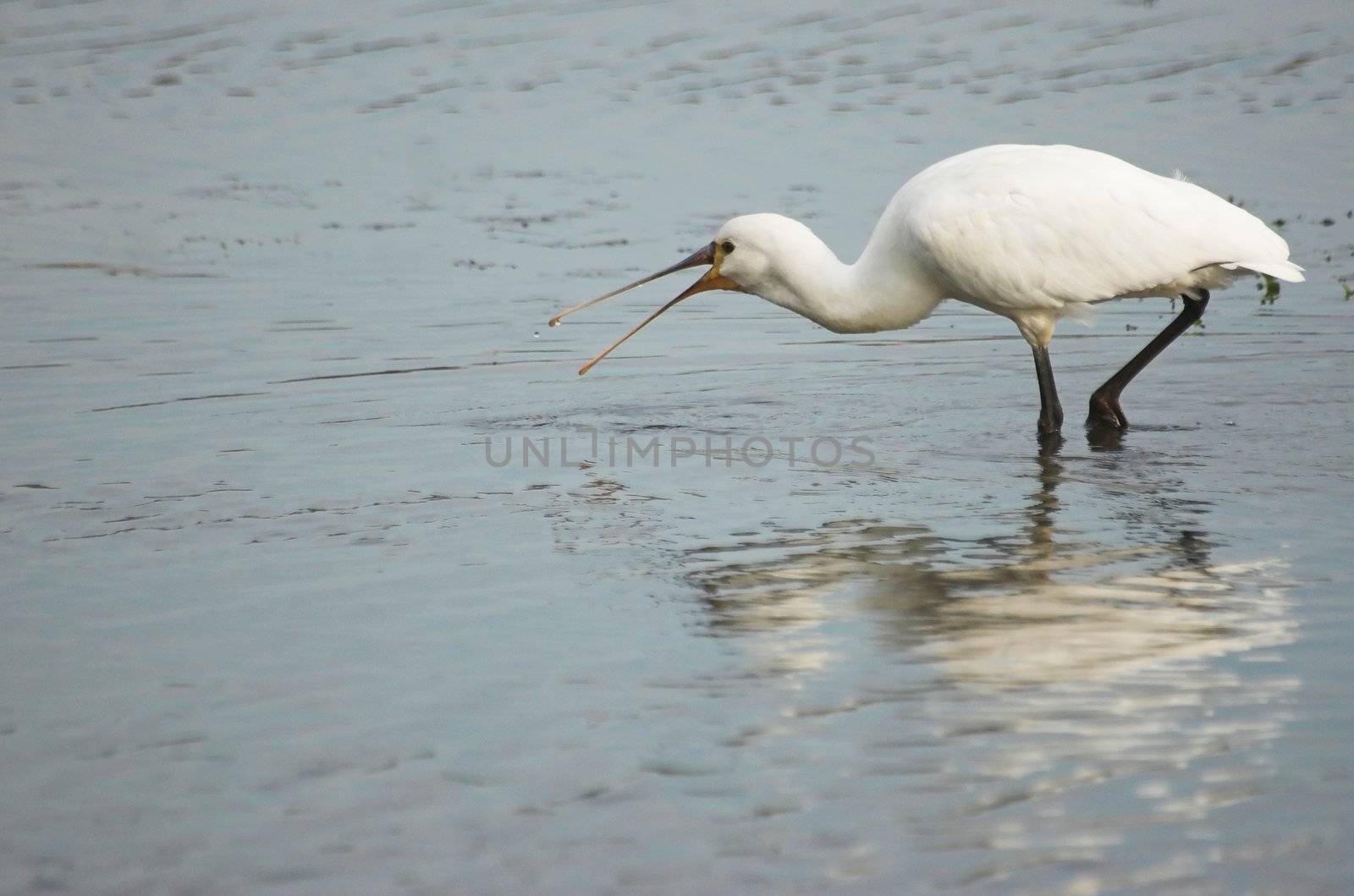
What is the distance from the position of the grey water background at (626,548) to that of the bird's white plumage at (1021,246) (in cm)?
58

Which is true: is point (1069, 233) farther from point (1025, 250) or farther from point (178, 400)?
point (178, 400)

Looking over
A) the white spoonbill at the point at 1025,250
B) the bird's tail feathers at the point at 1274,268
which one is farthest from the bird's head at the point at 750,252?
the bird's tail feathers at the point at 1274,268

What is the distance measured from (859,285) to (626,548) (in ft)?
7.62

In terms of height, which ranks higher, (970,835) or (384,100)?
(384,100)

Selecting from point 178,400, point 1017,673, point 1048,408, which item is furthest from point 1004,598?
point 178,400

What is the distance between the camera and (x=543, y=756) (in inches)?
186

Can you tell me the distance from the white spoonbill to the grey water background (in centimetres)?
53

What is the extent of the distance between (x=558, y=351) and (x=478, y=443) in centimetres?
219

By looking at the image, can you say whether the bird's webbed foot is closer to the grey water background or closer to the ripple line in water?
the grey water background

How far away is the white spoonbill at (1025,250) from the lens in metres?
8.29

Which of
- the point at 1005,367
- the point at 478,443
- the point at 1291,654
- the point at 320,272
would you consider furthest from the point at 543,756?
the point at 320,272

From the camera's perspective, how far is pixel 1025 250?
835 cm

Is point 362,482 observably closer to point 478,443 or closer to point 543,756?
point 478,443

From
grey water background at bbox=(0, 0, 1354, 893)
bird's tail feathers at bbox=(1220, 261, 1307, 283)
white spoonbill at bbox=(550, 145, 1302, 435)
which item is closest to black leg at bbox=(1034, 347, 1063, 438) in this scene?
white spoonbill at bbox=(550, 145, 1302, 435)
